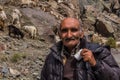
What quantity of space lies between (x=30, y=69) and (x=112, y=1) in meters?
36.8

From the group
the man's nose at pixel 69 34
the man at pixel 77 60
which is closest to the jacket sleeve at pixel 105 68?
the man at pixel 77 60

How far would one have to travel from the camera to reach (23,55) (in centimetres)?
1449

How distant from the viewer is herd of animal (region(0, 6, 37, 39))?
1956cm

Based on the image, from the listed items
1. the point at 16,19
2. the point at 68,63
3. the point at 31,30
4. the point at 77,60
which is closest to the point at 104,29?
the point at 16,19

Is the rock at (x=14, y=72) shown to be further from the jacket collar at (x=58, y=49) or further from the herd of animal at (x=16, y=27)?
the jacket collar at (x=58, y=49)

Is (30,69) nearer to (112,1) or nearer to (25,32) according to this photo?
(25,32)

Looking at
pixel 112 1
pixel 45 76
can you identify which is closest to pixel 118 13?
pixel 112 1

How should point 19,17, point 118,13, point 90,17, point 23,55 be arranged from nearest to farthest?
point 23,55, point 19,17, point 90,17, point 118,13

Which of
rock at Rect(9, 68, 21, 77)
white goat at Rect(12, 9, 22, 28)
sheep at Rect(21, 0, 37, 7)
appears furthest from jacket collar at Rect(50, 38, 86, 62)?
sheep at Rect(21, 0, 37, 7)

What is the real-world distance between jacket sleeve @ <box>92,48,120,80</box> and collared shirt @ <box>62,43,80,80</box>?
0.27m

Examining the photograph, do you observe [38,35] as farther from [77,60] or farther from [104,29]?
[77,60]

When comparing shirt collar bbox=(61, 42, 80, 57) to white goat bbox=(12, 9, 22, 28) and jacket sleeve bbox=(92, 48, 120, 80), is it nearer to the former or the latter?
jacket sleeve bbox=(92, 48, 120, 80)

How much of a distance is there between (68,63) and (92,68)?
30cm

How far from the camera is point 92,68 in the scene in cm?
376
